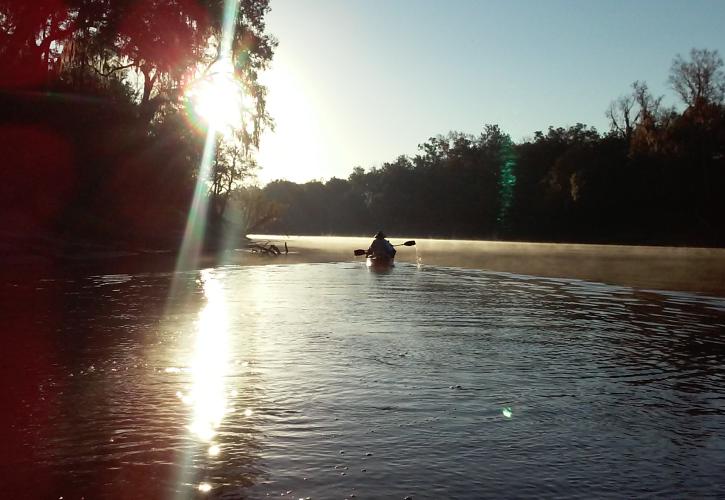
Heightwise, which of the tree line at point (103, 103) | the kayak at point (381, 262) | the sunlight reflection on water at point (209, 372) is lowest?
the sunlight reflection on water at point (209, 372)

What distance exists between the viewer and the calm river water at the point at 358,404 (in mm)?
4859

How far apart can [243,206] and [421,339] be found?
90.3 m

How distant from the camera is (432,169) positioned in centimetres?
14675

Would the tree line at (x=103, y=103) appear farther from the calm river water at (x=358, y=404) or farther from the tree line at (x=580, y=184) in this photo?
the tree line at (x=580, y=184)

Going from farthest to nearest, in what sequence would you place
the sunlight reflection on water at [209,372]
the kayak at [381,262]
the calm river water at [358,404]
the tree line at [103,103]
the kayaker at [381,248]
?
the kayaker at [381,248] → the kayak at [381,262] → the tree line at [103,103] → the sunlight reflection on water at [209,372] → the calm river water at [358,404]

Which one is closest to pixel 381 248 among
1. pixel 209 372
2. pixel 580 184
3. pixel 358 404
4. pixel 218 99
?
pixel 218 99

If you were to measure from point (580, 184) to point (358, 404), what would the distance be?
90.9 metres

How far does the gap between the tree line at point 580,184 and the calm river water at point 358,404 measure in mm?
73109

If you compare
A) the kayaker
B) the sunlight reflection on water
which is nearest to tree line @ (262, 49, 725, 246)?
the kayaker

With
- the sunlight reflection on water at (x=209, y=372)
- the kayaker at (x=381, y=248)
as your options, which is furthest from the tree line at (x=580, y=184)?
the sunlight reflection on water at (x=209, y=372)

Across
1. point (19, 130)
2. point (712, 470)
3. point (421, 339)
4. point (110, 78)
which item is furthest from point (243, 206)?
point (712, 470)

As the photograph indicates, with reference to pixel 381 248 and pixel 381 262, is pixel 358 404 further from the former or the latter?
pixel 381 248

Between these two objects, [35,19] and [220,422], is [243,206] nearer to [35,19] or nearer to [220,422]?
[35,19]

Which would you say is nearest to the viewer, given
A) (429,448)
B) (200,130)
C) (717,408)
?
(429,448)
